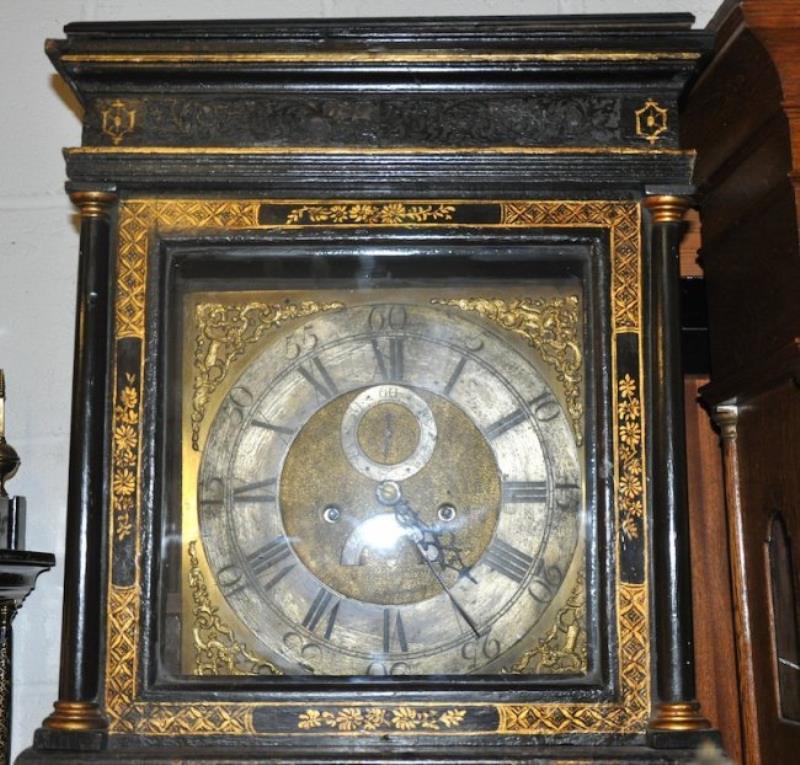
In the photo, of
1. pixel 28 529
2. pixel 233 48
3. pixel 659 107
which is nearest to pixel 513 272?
pixel 659 107

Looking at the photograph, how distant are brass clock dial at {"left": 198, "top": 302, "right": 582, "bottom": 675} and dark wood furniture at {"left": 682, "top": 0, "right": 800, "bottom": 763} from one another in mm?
273

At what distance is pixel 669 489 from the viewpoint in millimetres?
1690

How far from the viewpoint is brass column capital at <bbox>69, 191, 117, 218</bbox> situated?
176cm

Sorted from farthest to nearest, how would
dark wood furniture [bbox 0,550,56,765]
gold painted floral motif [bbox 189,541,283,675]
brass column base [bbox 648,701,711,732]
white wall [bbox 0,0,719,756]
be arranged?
white wall [bbox 0,0,719,756], dark wood furniture [bbox 0,550,56,765], gold painted floral motif [bbox 189,541,283,675], brass column base [bbox 648,701,711,732]

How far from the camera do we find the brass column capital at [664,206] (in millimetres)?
1750

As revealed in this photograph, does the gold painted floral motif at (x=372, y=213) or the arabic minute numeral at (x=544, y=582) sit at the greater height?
the gold painted floral motif at (x=372, y=213)

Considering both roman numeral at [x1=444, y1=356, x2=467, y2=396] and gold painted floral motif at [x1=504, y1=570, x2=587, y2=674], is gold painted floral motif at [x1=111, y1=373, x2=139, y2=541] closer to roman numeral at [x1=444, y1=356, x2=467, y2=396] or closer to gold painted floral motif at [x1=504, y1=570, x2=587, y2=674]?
roman numeral at [x1=444, y1=356, x2=467, y2=396]

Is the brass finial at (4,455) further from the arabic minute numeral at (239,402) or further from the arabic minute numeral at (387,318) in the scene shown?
the arabic minute numeral at (387,318)

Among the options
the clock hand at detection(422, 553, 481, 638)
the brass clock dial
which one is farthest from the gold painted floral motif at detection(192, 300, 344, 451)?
the clock hand at detection(422, 553, 481, 638)

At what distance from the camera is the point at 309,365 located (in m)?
1.84

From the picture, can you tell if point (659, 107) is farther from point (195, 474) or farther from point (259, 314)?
point (195, 474)

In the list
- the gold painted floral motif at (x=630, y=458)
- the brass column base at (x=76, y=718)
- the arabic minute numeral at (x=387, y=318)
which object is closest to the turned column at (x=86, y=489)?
the brass column base at (x=76, y=718)

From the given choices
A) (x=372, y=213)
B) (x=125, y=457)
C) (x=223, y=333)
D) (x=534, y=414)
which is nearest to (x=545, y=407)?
(x=534, y=414)

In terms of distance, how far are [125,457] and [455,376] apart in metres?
0.45
